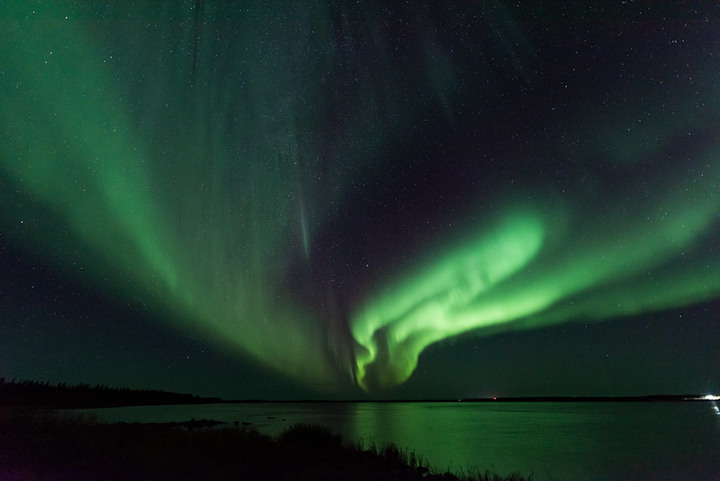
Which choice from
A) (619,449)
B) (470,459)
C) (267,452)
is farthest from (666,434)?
(267,452)

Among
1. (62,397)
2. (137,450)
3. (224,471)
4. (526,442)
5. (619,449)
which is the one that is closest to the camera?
(224,471)

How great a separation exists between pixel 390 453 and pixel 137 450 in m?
12.2

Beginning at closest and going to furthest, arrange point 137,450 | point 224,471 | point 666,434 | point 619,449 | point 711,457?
1. point 224,471
2. point 137,450
3. point 711,457
4. point 619,449
5. point 666,434

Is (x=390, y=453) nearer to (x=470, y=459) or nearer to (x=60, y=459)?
(x=470, y=459)

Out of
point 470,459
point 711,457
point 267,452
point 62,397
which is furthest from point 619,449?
point 62,397

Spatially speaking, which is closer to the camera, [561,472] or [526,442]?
[561,472]

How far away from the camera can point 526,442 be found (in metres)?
45.7

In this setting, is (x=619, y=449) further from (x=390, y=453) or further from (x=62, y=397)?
(x=62, y=397)

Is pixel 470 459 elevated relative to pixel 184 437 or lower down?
lower down

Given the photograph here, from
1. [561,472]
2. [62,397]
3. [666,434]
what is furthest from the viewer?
[62,397]

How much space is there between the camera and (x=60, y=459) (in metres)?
14.4

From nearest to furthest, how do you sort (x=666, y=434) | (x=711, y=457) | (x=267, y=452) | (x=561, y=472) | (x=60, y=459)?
(x=60, y=459) → (x=267, y=452) → (x=561, y=472) → (x=711, y=457) → (x=666, y=434)

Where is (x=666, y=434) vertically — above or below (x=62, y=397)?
below

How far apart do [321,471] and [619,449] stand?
34.2 metres
